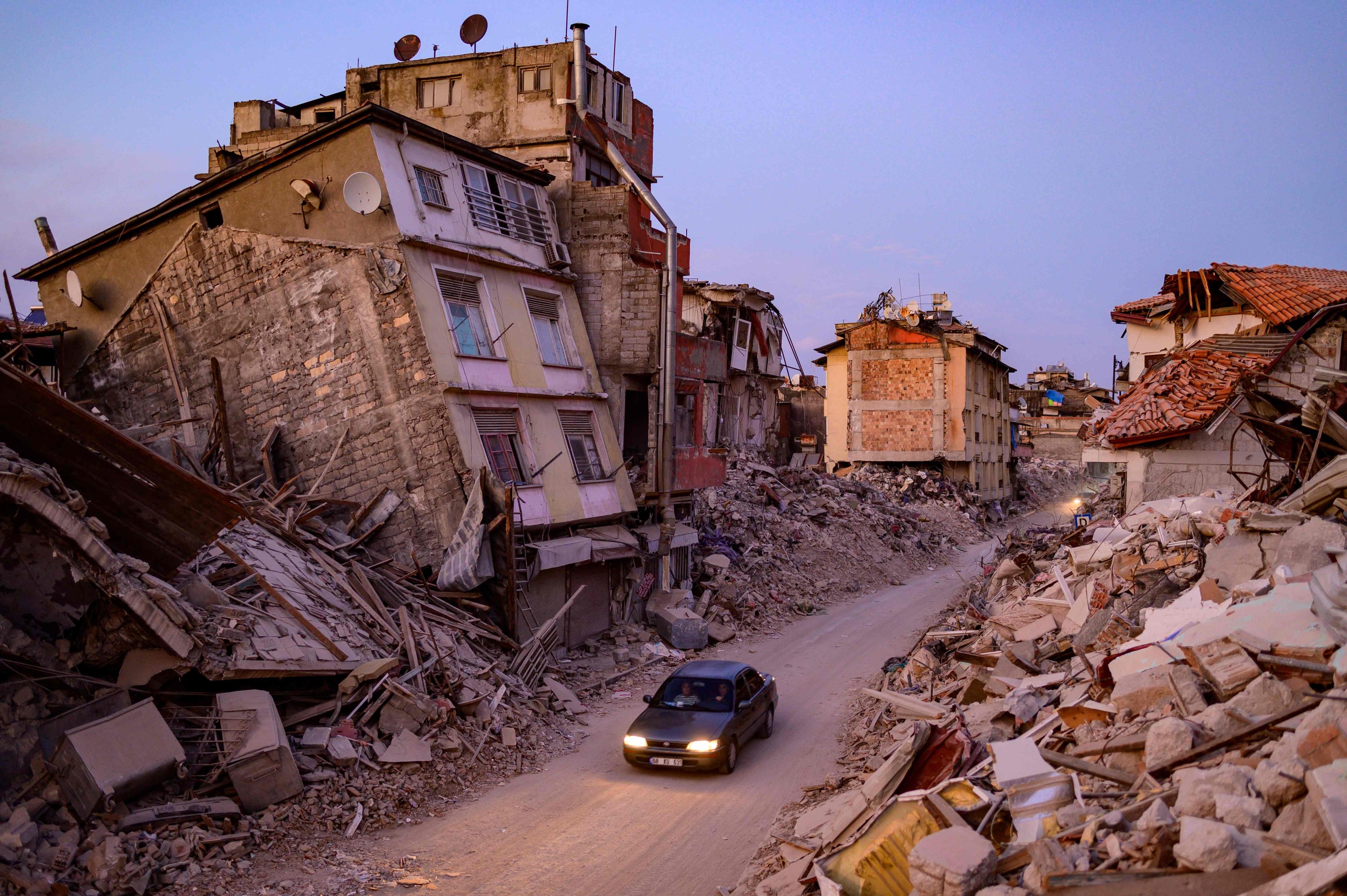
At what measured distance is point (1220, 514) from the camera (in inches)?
531

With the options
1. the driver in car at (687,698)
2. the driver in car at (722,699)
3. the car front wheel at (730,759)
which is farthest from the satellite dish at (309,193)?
the car front wheel at (730,759)

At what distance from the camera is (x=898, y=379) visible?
4838 cm

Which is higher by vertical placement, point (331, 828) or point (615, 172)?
point (615, 172)

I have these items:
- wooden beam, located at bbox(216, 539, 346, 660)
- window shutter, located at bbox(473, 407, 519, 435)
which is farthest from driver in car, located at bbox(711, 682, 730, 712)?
window shutter, located at bbox(473, 407, 519, 435)

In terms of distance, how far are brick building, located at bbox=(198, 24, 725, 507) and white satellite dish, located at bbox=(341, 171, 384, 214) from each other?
16.4 feet

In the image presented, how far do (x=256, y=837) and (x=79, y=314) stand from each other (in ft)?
62.6

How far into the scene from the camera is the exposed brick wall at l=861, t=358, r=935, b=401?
47844mm


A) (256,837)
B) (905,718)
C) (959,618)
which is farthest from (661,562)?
(256,837)

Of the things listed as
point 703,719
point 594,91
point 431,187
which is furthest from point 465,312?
point 703,719

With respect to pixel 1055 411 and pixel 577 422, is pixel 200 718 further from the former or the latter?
pixel 1055 411

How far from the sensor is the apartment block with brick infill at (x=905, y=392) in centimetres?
4741

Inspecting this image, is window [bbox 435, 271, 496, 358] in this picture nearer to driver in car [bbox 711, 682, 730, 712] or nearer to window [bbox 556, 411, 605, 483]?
window [bbox 556, 411, 605, 483]

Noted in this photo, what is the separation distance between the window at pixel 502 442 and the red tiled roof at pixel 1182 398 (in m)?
13.2

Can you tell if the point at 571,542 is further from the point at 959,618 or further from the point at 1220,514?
the point at 1220,514
